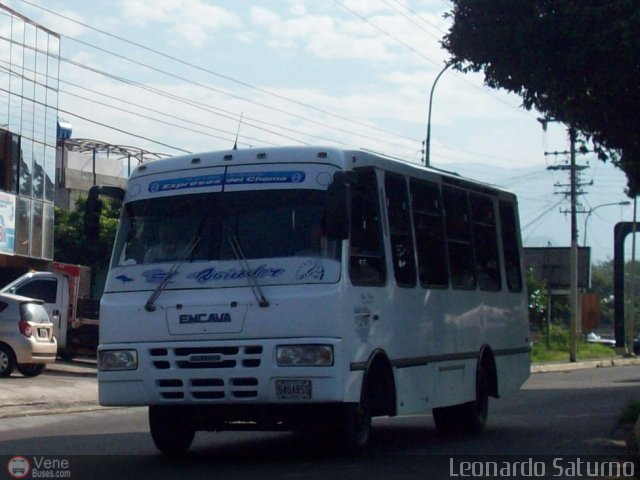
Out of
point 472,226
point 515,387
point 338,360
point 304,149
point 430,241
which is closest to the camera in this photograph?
point 338,360

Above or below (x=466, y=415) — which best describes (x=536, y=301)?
above

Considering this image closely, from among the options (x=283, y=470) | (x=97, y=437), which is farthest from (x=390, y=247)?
(x=97, y=437)

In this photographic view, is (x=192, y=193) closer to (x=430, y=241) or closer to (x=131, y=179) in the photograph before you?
(x=131, y=179)

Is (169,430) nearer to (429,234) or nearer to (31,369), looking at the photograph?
(429,234)

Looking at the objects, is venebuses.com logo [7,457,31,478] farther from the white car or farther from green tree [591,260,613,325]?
green tree [591,260,613,325]

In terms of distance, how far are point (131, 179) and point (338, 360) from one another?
3.07m

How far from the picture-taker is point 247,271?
10.9 metres

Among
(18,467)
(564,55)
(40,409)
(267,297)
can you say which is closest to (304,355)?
(267,297)

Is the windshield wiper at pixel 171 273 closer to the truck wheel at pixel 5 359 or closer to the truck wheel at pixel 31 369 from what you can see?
the truck wheel at pixel 5 359

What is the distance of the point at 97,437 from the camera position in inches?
550

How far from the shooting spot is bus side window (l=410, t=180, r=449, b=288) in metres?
12.9

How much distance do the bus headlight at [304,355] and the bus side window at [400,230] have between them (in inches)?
73.6

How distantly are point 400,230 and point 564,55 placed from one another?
5.23 m

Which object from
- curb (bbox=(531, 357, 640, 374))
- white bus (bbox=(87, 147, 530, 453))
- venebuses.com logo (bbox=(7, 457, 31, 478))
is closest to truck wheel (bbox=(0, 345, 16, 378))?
white bus (bbox=(87, 147, 530, 453))
